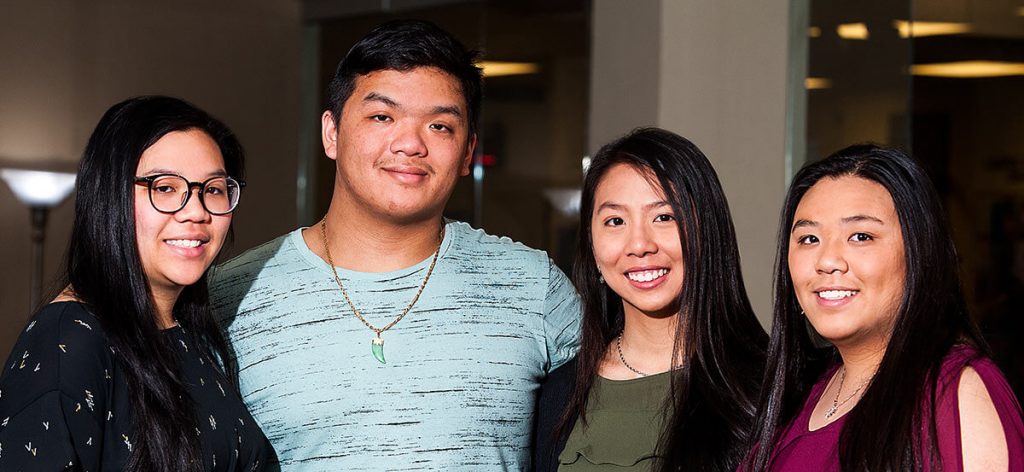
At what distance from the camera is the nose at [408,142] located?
268cm

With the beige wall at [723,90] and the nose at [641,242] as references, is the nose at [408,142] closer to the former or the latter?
the nose at [641,242]

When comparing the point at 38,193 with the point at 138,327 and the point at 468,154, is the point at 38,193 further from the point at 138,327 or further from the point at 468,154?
the point at 138,327

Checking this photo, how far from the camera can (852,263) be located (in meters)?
2.09

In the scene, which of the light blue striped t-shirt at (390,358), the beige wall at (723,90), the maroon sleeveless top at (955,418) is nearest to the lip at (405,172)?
the light blue striped t-shirt at (390,358)

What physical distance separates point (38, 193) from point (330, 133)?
439 centimetres

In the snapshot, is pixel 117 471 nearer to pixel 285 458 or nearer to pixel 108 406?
pixel 108 406

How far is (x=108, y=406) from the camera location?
6.96 feet

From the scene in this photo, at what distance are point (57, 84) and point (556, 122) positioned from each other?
284 centimetres

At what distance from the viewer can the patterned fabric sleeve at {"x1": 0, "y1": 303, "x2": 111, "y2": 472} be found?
6.47 ft

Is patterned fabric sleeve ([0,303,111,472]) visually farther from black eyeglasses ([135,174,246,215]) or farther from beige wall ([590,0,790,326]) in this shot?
beige wall ([590,0,790,326])

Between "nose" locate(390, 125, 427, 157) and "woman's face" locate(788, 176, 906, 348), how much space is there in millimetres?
879

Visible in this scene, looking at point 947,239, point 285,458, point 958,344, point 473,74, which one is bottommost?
point 285,458

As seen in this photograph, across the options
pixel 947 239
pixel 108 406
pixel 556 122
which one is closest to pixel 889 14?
pixel 556 122

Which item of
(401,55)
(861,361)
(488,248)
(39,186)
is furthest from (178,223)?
(39,186)
